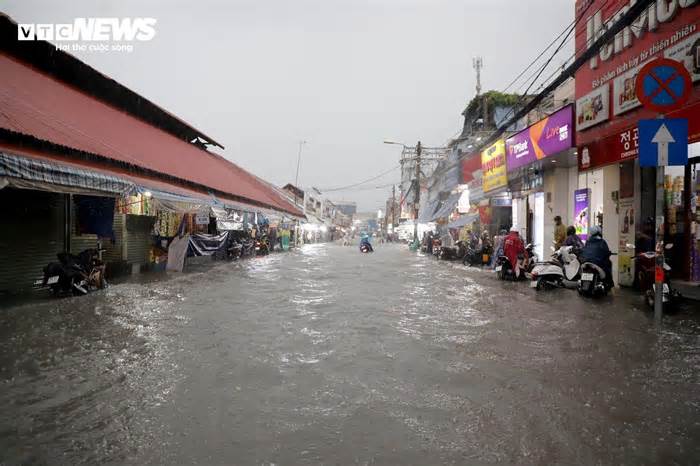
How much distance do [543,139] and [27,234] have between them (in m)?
15.6

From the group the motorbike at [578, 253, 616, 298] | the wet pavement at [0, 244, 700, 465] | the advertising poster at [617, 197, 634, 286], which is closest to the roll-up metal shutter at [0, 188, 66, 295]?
the wet pavement at [0, 244, 700, 465]

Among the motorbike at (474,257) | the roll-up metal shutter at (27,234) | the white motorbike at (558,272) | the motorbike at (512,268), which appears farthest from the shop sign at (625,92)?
the roll-up metal shutter at (27,234)

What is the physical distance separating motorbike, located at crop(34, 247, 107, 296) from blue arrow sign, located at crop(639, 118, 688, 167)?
37.0 ft

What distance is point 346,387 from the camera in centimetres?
391

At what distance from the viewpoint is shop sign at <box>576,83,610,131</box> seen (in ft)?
38.6

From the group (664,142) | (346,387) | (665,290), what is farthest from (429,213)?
(346,387)

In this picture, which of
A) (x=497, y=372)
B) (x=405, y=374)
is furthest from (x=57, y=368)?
(x=497, y=372)

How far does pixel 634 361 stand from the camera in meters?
4.77

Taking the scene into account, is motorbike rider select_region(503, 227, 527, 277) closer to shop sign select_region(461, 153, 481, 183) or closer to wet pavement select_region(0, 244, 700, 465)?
wet pavement select_region(0, 244, 700, 465)

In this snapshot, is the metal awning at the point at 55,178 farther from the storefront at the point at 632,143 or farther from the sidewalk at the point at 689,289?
the sidewalk at the point at 689,289

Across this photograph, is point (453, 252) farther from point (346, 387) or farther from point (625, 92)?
→ point (346, 387)

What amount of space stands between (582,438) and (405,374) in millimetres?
1693

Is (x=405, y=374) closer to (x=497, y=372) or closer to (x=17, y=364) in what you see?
(x=497, y=372)

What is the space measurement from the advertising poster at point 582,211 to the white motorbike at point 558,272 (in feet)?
9.78
